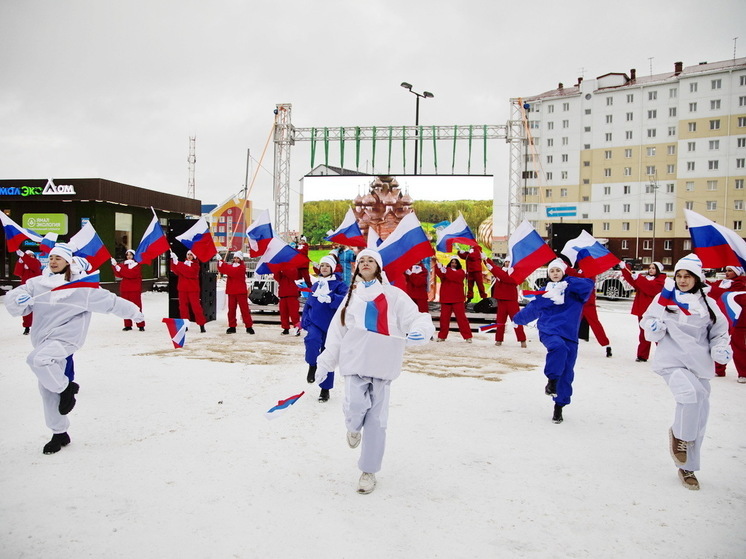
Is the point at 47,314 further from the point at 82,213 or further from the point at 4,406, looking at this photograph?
the point at 82,213

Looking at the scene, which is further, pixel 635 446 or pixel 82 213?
pixel 82 213

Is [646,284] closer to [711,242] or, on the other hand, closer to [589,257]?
[589,257]

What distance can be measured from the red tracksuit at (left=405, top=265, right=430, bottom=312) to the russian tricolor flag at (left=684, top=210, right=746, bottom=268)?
21.0 ft

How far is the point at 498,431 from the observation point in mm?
5512

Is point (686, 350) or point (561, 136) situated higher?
point (561, 136)

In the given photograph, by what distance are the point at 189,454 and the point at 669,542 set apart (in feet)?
11.9

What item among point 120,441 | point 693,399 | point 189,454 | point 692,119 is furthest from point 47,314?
point 692,119

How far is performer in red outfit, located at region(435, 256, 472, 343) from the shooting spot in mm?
11266

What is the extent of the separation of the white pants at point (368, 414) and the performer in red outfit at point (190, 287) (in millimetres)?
8624

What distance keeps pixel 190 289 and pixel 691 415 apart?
10192mm

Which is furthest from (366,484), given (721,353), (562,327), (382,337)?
(562,327)

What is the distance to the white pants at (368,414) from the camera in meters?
4.08

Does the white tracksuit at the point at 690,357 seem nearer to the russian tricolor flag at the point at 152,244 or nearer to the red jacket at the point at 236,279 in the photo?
the red jacket at the point at 236,279

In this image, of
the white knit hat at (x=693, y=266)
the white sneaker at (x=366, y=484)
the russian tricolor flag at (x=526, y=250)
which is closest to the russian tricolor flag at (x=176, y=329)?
the white sneaker at (x=366, y=484)
